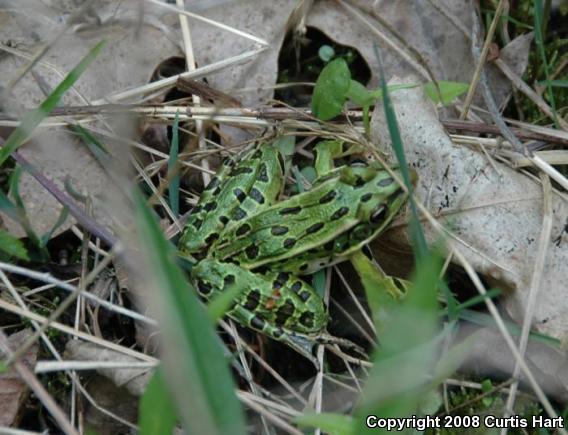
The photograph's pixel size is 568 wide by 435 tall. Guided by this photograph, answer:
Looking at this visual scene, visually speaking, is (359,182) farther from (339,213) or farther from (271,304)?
(271,304)

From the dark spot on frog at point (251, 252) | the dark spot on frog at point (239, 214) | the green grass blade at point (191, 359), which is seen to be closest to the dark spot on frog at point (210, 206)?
the dark spot on frog at point (239, 214)

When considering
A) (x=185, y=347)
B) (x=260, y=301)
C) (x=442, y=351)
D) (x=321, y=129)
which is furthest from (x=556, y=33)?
(x=185, y=347)

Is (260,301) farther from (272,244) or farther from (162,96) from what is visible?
(162,96)

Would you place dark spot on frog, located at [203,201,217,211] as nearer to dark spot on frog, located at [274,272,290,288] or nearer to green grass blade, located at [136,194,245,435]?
dark spot on frog, located at [274,272,290,288]

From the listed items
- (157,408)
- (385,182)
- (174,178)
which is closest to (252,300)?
(174,178)

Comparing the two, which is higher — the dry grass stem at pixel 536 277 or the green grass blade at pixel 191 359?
the green grass blade at pixel 191 359

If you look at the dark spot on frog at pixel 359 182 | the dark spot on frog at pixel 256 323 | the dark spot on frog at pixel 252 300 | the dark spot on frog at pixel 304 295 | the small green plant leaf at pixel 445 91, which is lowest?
the dark spot on frog at pixel 304 295

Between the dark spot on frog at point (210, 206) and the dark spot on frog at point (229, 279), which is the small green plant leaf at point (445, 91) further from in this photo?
the dark spot on frog at point (229, 279)
